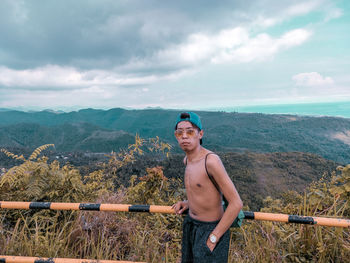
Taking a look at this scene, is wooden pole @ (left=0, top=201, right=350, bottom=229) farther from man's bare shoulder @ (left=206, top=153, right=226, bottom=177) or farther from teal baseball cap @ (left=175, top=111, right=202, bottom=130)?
teal baseball cap @ (left=175, top=111, right=202, bottom=130)

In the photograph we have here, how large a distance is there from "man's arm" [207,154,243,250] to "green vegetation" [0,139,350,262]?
863mm

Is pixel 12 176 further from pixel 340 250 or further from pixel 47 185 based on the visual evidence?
pixel 340 250

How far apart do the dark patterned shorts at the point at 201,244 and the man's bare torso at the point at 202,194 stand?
0.25ft

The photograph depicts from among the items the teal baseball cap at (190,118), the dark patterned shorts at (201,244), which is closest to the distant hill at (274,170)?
the dark patterned shorts at (201,244)

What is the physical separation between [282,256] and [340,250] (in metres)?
0.66

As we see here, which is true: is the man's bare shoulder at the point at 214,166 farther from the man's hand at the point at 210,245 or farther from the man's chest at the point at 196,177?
the man's hand at the point at 210,245

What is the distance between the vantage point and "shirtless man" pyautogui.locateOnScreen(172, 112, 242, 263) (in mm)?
1836

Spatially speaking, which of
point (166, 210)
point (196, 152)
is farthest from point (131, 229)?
point (196, 152)

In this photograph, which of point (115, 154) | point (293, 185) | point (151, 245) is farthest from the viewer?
point (293, 185)

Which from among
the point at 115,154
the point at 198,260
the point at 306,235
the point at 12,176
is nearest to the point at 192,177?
the point at 198,260

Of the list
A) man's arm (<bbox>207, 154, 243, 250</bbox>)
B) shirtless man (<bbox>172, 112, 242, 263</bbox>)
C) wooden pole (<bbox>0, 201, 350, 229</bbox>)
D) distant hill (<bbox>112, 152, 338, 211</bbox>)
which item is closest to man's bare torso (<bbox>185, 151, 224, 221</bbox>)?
shirtless man (<bbox>172, 112, 242, 263</bbox>)

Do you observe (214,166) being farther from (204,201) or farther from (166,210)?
(166,210)

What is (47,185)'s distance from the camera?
3.60 metres

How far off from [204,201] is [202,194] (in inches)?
2.7
